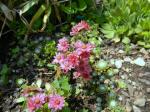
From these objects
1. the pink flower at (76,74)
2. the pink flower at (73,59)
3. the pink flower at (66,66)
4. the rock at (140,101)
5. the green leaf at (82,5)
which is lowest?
the rock at (140,101)

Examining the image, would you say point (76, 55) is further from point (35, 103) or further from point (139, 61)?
point (139, 61)

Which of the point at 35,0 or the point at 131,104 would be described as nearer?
the point at 131,104

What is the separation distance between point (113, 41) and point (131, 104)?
2.00 feet

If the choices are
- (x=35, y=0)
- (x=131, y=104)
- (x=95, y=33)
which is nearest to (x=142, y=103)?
(x=131, y=104)

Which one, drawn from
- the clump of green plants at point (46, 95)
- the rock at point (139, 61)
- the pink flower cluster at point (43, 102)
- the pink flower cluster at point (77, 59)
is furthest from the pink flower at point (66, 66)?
the rock at point (139, 61)

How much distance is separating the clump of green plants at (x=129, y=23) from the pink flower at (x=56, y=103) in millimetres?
895

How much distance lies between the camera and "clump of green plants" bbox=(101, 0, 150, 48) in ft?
10.4

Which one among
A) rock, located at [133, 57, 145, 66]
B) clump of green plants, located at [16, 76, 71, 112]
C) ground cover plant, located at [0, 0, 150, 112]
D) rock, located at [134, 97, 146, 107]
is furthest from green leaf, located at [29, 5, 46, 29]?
rock, located at [134, 97, 146, 107]

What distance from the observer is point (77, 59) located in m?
2.65

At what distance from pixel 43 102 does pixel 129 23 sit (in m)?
1.03

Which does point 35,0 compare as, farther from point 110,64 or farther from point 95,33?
point 110,64

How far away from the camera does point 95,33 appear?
3.24 m

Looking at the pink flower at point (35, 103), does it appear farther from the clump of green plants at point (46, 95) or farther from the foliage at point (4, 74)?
the foliage at point (4, 74)

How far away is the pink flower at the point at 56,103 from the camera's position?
2.49m
